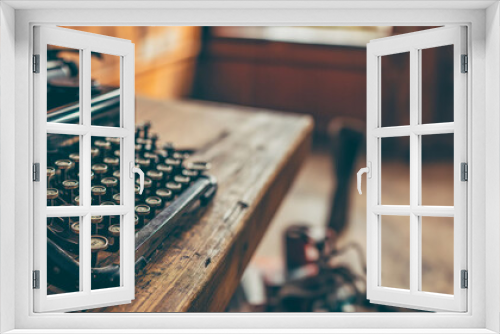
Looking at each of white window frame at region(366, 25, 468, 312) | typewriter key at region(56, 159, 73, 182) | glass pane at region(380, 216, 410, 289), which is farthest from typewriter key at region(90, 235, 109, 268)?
glass pane at region(380, 216, 410, 289)

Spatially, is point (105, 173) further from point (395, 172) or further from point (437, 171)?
→ point (437, 171)

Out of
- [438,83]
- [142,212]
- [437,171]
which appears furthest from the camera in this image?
[438,83]

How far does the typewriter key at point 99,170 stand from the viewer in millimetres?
1308

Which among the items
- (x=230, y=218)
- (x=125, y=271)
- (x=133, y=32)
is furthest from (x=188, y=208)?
(x=133, y=32)

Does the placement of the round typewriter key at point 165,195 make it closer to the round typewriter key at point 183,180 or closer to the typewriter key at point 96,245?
the round typewriter key at point 183,180

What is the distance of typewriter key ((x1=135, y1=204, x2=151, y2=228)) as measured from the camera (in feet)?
4.07

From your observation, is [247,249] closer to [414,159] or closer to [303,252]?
[414,159]

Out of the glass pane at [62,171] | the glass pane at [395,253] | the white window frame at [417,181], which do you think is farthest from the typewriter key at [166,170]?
the glass pane at [395,253]

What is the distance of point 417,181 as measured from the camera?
1256mm

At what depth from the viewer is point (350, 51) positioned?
231 inches

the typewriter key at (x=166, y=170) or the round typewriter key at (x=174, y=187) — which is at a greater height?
the typewriter key at (x=166, y=170)

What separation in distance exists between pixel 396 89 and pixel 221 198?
4.73 metres

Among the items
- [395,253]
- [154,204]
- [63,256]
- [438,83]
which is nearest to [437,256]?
[395,253]

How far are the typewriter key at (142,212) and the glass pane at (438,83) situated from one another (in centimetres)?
503
